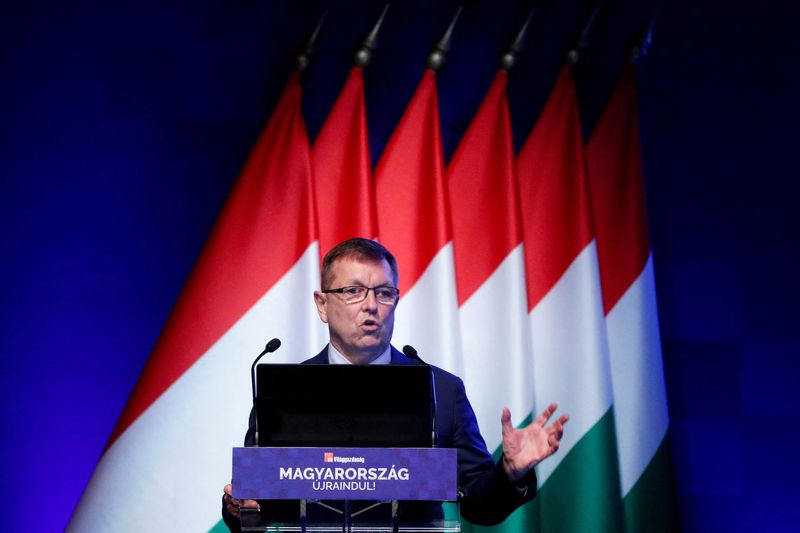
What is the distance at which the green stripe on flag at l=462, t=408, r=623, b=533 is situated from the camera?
3.38 meters

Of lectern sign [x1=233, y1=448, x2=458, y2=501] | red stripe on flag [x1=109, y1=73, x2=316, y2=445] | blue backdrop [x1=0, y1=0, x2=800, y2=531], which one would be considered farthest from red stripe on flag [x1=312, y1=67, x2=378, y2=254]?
lectern sign [x1=233, y1=448, x2=458, y2=501]

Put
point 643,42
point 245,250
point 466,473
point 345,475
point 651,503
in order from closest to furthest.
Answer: point 345,475, point 466,473, point 245,250, point 651,503, point 643,42

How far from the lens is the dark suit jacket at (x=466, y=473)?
2119mm

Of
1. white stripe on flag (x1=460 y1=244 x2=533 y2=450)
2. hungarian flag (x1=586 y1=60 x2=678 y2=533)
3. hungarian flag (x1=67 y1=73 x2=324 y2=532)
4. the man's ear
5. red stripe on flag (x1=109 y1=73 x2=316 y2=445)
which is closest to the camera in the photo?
the man's ear

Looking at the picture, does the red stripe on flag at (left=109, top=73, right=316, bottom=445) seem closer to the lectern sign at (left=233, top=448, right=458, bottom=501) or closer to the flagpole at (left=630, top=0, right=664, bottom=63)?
the flagpole at (left=630, top=0, right=664, bottom=63)

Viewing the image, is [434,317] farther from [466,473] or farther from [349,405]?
[349,405]

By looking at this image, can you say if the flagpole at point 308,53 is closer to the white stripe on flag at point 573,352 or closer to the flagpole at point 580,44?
Result: the flagpole at point 580,44

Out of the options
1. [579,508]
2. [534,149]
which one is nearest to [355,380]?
[579,508]

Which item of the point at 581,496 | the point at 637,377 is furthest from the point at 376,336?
the point at 637,377

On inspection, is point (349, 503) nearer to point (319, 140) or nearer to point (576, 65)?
point (319, 140)

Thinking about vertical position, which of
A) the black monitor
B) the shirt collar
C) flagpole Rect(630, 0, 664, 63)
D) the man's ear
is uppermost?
flagpole Rect(630, 0, 664, 63)

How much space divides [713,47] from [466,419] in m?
2.25

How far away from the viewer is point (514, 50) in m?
3.74

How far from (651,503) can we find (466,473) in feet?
4.48
